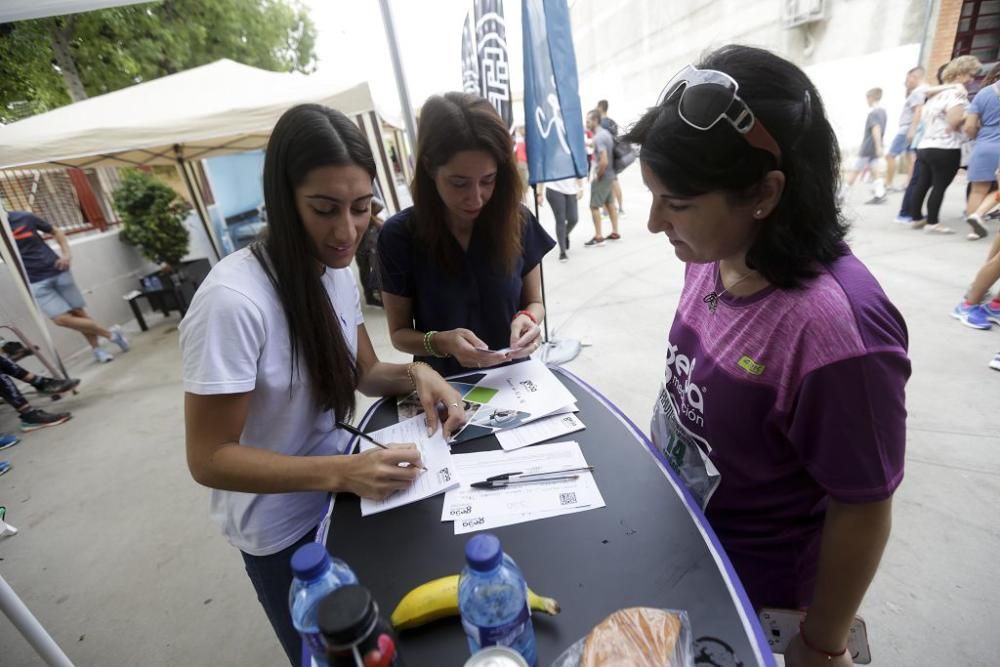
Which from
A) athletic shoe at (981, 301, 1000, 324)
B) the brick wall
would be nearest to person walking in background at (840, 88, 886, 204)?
the brick wall

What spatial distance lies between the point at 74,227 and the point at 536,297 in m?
9.49

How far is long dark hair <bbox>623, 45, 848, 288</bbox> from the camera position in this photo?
0.80m

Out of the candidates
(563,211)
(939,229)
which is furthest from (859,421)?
(939,229)

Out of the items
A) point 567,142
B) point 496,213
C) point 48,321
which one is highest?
point 567,142

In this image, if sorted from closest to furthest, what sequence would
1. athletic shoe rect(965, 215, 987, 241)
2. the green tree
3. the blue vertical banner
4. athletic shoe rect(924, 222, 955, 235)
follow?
the blue vertical banner, athletic shoe rect(965, 215, 987, 241), athletic shoe rect(924, 222, 955, 235), the green tree

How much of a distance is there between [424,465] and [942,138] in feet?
21.1

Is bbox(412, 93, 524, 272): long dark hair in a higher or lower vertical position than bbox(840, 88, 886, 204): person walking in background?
higher

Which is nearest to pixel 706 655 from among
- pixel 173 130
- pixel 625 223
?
pixel 173 130

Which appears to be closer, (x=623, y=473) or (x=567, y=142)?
(x=623, y=473)

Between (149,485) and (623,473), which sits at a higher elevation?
(623,473)

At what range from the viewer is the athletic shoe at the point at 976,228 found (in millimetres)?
4664

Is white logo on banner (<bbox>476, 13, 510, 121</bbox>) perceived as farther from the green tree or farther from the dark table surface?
the green tree

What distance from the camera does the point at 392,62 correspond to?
2963 mm

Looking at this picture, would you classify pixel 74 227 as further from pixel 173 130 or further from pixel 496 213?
pixel 496 213
